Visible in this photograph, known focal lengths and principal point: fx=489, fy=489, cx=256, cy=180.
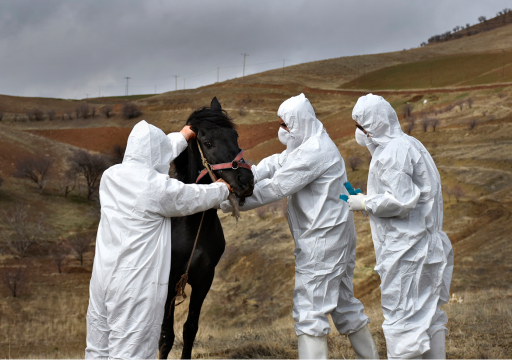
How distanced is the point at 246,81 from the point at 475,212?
55.8 metres

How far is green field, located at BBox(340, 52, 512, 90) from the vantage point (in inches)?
2029

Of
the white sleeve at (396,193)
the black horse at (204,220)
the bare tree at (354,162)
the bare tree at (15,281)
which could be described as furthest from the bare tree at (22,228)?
the white sleeve at (396,193)

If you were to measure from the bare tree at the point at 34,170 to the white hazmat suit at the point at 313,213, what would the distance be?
27353 millimetres

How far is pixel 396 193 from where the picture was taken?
3.85m

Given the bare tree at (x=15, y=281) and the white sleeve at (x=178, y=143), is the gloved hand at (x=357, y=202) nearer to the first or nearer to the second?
the white sleeve at (x=178, y=143)

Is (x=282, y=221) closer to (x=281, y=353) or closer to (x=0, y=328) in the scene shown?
(x=0, y=328)

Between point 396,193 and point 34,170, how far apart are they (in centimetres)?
3066

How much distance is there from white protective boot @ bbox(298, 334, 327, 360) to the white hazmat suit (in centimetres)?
5

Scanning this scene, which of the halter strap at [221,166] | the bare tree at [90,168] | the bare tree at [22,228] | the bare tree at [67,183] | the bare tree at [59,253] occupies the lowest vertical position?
the bare tree at [59,253]

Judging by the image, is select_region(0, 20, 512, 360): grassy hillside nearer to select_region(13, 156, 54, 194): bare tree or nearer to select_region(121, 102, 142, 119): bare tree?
select_region(13, 156, 54, 194): bare tree

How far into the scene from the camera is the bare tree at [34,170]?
2931cm

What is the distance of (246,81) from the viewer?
69.2 meters

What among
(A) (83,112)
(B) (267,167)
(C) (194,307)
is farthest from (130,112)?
(C) (194,307)

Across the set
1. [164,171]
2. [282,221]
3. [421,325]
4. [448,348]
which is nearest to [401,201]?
[421,325]
